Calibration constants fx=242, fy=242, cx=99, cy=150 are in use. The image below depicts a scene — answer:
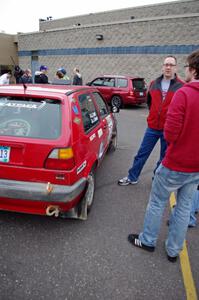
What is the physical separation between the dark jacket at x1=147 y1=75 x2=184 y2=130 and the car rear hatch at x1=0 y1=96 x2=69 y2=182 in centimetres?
155

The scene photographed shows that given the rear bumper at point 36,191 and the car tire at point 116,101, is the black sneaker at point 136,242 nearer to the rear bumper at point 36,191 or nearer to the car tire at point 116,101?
the rear bumper at point 36,191

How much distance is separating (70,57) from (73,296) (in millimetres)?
19829

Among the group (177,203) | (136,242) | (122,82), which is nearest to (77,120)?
A: (177,203)

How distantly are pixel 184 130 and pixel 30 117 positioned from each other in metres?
1.52

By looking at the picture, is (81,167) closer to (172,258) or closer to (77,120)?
(77,120)

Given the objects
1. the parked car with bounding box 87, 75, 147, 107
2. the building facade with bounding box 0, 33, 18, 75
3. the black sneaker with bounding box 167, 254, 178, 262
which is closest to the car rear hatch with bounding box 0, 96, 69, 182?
the black sneaker with bounding box 167, 254, 178, 262

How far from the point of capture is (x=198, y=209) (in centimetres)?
317

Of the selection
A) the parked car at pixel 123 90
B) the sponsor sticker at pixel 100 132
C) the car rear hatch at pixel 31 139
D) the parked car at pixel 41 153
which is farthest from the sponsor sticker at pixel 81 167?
the parked car at pixel 123 90

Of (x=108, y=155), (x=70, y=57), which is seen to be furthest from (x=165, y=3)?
(x=108, y=155)

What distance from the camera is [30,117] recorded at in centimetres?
251

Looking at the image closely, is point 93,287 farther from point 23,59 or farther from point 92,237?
point 23,59

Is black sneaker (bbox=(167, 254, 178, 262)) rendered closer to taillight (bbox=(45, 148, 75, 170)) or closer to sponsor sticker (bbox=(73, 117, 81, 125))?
taillight (bbox=(45, 148, 75, 170))

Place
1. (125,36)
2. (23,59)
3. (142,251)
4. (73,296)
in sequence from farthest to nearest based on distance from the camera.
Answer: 1. (23,59)
2. (125,36)
3. (142,251)
4. (73,296)

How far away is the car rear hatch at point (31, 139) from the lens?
2.33 m
